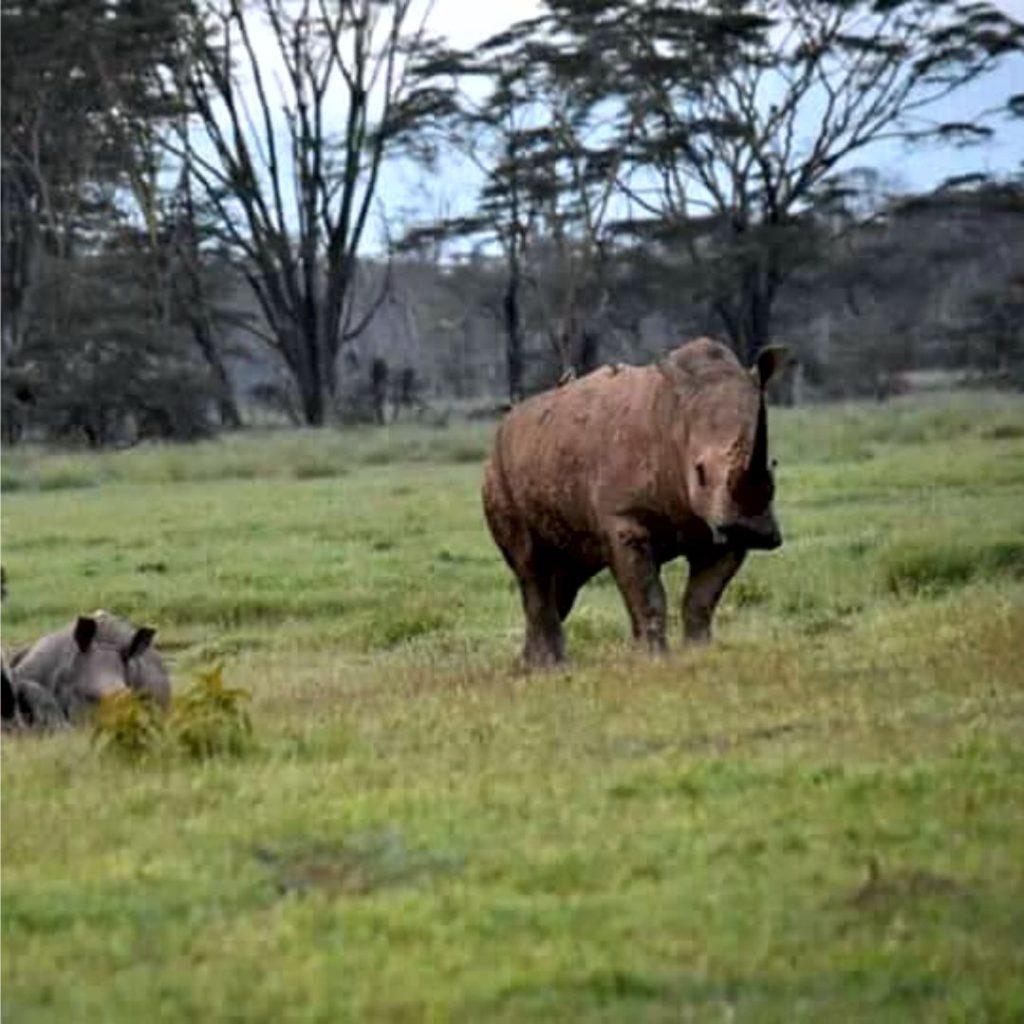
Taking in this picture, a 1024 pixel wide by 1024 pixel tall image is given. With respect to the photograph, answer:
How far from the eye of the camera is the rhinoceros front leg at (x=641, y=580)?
10703 mm

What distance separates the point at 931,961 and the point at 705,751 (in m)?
2.33

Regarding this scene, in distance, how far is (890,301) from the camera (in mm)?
51719

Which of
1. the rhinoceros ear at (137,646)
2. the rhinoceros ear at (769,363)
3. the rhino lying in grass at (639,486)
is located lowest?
the rhinoceros ear at (137,646)

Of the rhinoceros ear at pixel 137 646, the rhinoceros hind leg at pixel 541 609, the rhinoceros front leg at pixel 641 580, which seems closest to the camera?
the rhinoceros ear at pixel 137 646

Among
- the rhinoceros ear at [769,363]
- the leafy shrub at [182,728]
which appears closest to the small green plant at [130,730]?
the leafy shrub at [182,728]

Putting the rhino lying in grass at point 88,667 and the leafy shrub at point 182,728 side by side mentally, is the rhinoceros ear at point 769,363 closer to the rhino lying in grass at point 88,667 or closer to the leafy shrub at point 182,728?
the rhino lying in grass at point 88,667

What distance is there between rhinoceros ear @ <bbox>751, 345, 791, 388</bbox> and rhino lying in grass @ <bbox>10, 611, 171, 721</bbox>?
2.41 m

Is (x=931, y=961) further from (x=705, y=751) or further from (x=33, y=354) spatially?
(x=33, y=354)

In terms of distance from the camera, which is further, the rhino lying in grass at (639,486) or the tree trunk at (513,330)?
the tree trunk at (513,330)

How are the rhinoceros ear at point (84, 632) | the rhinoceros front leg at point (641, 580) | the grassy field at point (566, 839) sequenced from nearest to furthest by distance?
the grassy field at point (566, 839)
the rhinoceros ear at point (84, 632)
the rhinoceros front leg at point (641, 580)

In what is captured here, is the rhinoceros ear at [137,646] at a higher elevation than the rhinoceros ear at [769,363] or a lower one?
lower

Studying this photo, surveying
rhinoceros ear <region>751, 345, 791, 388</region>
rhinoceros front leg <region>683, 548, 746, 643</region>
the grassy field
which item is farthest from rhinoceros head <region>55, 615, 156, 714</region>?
rhinoceros ear <region>751, 345, 791, 388</region>

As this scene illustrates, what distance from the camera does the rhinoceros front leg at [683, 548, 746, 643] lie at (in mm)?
10930

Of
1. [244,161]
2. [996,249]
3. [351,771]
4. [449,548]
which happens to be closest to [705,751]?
[351,771]
